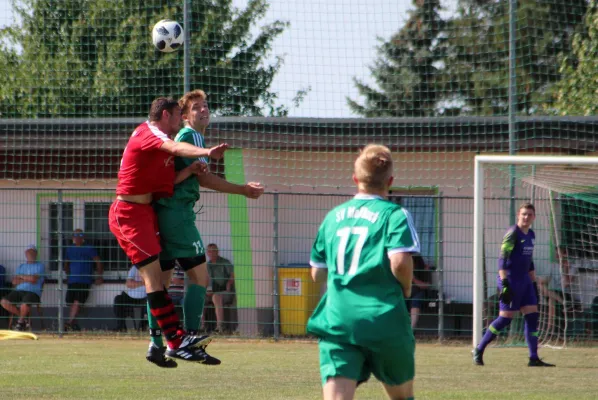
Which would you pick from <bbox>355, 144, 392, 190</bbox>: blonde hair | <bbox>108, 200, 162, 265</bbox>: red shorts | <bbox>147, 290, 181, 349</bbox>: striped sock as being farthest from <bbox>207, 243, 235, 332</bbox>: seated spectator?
<bbox>355, 144, 392, 190</bbox>: blonde hair

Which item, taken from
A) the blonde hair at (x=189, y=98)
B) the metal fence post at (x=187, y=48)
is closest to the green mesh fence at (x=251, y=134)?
the metal fence post at (x=187, y=48)

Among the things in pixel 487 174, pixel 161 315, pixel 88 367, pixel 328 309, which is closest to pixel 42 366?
pixel 88 367

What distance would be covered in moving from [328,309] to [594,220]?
10074mm

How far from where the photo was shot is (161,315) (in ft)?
25.0

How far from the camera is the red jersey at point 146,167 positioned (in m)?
7.40

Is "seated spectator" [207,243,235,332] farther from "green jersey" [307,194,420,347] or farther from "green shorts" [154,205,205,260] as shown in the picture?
"green jersey" [307,194,420,347]

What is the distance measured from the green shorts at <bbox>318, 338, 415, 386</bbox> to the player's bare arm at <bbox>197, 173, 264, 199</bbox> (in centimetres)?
276

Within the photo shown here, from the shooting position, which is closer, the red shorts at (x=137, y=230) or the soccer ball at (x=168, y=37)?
the red shorts at (x=137, y=230)

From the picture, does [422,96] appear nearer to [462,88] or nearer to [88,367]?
[462,88]

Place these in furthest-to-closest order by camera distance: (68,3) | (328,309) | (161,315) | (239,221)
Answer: (68,3)
(239,221)
(161,315)
(328,309)

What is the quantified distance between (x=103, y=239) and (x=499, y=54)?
395 inches

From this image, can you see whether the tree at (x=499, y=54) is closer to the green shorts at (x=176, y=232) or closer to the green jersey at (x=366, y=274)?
the green shorts at (x=176, y=232)

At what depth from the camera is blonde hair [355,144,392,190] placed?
4.87m

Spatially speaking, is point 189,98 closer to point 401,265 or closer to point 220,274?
point 401,265
